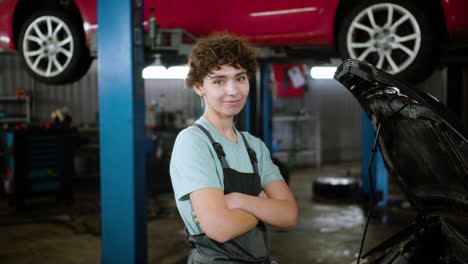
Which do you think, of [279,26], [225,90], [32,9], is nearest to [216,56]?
[225,90]

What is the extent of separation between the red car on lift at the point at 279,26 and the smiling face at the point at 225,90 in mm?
2057

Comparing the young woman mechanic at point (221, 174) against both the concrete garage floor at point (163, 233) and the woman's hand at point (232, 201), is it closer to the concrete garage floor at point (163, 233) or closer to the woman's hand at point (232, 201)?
the woman's hand at point (232, 201)

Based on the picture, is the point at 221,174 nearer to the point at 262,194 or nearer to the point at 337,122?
the point at 262,194

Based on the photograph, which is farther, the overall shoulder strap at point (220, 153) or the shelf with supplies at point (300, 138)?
the shelf with supplies at point (300, 138)

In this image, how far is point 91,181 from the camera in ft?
28.3

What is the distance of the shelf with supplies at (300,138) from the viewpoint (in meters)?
10.2

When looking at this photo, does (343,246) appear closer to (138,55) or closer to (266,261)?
(138,55)

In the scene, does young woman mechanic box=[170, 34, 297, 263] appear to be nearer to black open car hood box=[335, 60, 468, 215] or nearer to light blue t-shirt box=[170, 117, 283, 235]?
light blue t-shirt box=[170, 117, 283, 235]

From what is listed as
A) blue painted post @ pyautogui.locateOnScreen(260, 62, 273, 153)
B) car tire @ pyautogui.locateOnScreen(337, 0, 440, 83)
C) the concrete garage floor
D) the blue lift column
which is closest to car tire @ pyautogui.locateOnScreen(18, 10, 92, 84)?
the blue lift column

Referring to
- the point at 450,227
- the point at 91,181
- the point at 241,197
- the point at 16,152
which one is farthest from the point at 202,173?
the point at 91,181

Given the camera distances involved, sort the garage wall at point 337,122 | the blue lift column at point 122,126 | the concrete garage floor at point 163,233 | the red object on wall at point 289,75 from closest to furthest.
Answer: the blue lift column at point 122,126
the concrete garage floor at point 163,233
the red object on wall at point 289,75
the garage wall at point 337,122

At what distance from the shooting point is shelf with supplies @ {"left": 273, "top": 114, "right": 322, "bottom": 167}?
10.2 meters

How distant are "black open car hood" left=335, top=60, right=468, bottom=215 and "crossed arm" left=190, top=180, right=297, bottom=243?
1.59 ft

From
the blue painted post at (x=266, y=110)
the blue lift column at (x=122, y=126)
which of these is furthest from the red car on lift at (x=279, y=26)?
the blue painted post at (x=266, y=110)
